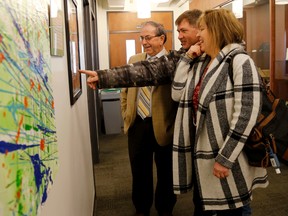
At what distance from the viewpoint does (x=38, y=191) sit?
761 mm

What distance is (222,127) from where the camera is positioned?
1.48 meters

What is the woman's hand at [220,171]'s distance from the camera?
146 cm

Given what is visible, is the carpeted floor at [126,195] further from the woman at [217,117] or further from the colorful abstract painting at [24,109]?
the colorful abstract painting at [24,109]

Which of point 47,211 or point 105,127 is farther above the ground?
point 47,211

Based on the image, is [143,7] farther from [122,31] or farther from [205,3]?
[122,31]

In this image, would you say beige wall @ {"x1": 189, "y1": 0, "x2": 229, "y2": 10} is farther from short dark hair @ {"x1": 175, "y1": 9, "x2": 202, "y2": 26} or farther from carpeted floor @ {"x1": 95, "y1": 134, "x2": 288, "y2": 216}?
short dark hair @ {"x1": 175, "y1": 9, "x2": 202, "y2": 26}

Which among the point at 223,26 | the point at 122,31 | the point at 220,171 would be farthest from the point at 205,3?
the point at 220,171

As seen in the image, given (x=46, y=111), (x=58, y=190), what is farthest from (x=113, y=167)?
(x=46, y=111)

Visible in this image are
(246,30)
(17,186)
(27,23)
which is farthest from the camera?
(246,30)

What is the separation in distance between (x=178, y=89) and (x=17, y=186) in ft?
4.13

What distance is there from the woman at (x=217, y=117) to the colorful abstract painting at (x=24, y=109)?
820mm

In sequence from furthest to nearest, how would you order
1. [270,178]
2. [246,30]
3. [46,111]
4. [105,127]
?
[105,127]
[246,30]
[270,178]
[46,111]

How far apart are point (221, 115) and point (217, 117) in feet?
0.07

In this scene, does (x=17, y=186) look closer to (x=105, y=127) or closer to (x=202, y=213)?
(x=202, y=213)
